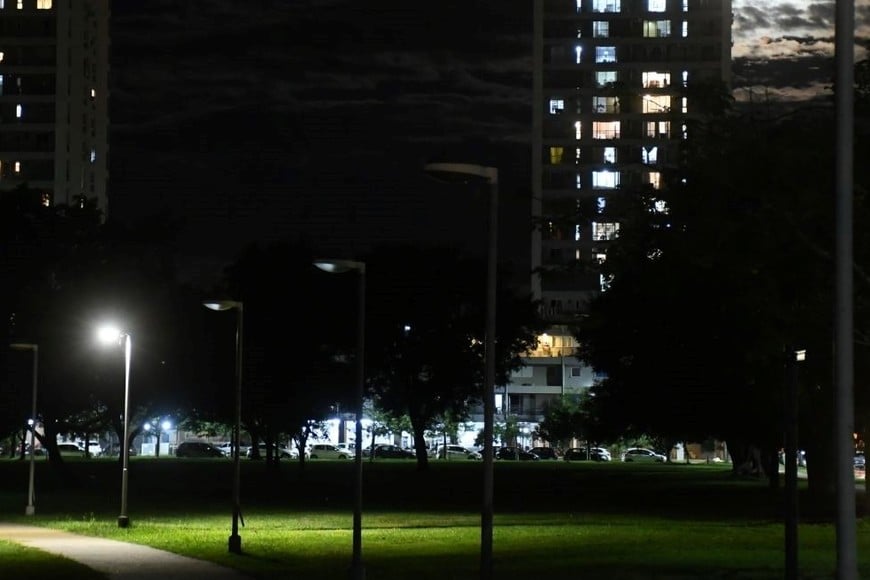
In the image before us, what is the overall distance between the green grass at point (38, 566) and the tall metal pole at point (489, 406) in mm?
9314

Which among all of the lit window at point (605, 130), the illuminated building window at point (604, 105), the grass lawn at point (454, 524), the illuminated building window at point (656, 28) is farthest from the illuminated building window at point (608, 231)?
the illuminated building window at point (656, 28)

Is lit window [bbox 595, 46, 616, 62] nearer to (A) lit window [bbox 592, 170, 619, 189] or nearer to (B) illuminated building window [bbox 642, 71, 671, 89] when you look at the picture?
(B) illuminated building window [bbox 642, 71, 671, 89]

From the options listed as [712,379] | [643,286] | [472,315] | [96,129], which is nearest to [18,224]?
[472,315]

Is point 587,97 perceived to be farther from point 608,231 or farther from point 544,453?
point 608,231

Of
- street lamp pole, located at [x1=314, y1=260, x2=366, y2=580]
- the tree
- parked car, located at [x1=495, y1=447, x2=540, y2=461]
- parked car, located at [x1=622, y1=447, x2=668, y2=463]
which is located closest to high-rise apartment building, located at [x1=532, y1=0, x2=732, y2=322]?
parked car, located at [x1=622, y1=447, x2=668, y2=463]

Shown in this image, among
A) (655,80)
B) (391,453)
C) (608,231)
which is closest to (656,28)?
(655,80)

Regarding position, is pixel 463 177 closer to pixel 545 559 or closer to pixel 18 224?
pixel 545 559

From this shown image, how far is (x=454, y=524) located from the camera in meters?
46.9

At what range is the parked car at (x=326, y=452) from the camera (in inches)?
6341

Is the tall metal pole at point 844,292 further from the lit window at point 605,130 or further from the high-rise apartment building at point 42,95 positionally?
the lit window at point 605,130

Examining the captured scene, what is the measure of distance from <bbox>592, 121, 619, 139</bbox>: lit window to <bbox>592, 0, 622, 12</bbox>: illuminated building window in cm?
1335

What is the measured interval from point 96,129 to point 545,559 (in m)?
149

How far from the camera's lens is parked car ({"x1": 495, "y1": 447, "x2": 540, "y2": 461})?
16038 centimetres

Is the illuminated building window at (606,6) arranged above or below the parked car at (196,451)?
above
